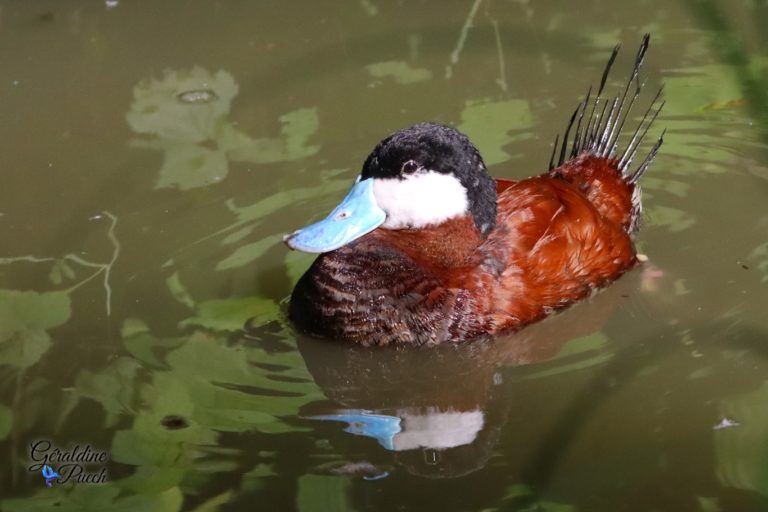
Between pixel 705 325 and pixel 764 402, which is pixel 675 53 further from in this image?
pixel 764 402

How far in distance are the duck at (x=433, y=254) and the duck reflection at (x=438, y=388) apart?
6cm

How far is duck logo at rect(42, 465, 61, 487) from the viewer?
3.58m

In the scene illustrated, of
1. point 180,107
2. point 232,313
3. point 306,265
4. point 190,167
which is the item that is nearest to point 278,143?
point 190,167

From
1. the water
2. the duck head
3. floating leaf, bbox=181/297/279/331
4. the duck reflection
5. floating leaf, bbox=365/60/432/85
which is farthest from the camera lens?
floating leaf, bbox=365/60/432/85

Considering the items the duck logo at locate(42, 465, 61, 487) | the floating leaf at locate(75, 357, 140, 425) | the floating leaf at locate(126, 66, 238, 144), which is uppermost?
the floating leaf at locate(126, 66, 238, 144)

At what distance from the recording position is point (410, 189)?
14.3ft

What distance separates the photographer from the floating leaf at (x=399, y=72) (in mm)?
6559

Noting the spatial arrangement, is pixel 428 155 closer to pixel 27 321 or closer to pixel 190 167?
pixel 27 321

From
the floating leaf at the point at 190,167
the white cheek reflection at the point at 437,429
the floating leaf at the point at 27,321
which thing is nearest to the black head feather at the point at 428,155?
the white cheek reflection at the point at 437,429

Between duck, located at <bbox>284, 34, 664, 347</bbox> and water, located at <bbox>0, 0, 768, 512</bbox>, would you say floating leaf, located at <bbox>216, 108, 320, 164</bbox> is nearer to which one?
water, located at <bbox>0, 0, 768, 512</bbox>

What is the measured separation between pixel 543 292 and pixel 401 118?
1922 mm

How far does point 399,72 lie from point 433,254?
7.96 ft

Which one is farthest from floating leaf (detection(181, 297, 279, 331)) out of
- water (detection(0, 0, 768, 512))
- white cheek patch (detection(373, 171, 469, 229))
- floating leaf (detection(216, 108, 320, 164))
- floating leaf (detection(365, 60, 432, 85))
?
floating leaf (detection(365, 60, 432, 85))
